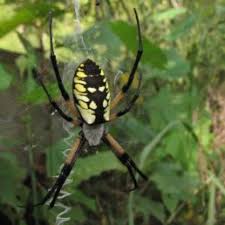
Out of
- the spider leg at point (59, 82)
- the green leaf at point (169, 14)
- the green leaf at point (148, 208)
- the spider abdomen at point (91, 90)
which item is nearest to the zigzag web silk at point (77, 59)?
the spider leg at point (59, 82)

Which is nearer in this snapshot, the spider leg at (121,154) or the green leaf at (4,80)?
the green leaf at (4,80)

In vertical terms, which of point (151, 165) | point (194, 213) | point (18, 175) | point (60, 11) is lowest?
point (194, 213)

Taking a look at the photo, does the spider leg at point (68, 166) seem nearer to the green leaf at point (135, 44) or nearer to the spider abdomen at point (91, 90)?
the green leaf at point (135, 44)

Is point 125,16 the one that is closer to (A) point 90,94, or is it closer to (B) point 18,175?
(B) point 18,175

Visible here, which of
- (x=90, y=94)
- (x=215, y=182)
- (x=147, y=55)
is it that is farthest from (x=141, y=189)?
(x=90, y=94)

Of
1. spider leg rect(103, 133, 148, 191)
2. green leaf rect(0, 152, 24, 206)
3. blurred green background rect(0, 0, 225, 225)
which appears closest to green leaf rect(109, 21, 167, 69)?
blurred green background rect(0, 0, 225, 225)

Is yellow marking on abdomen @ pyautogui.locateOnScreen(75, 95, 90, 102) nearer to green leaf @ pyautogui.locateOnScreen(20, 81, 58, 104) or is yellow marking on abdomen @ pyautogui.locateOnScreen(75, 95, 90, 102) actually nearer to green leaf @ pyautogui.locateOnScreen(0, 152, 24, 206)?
green leaf @ pyautogui.locateOnScreen(20, 81, 58, 104)
